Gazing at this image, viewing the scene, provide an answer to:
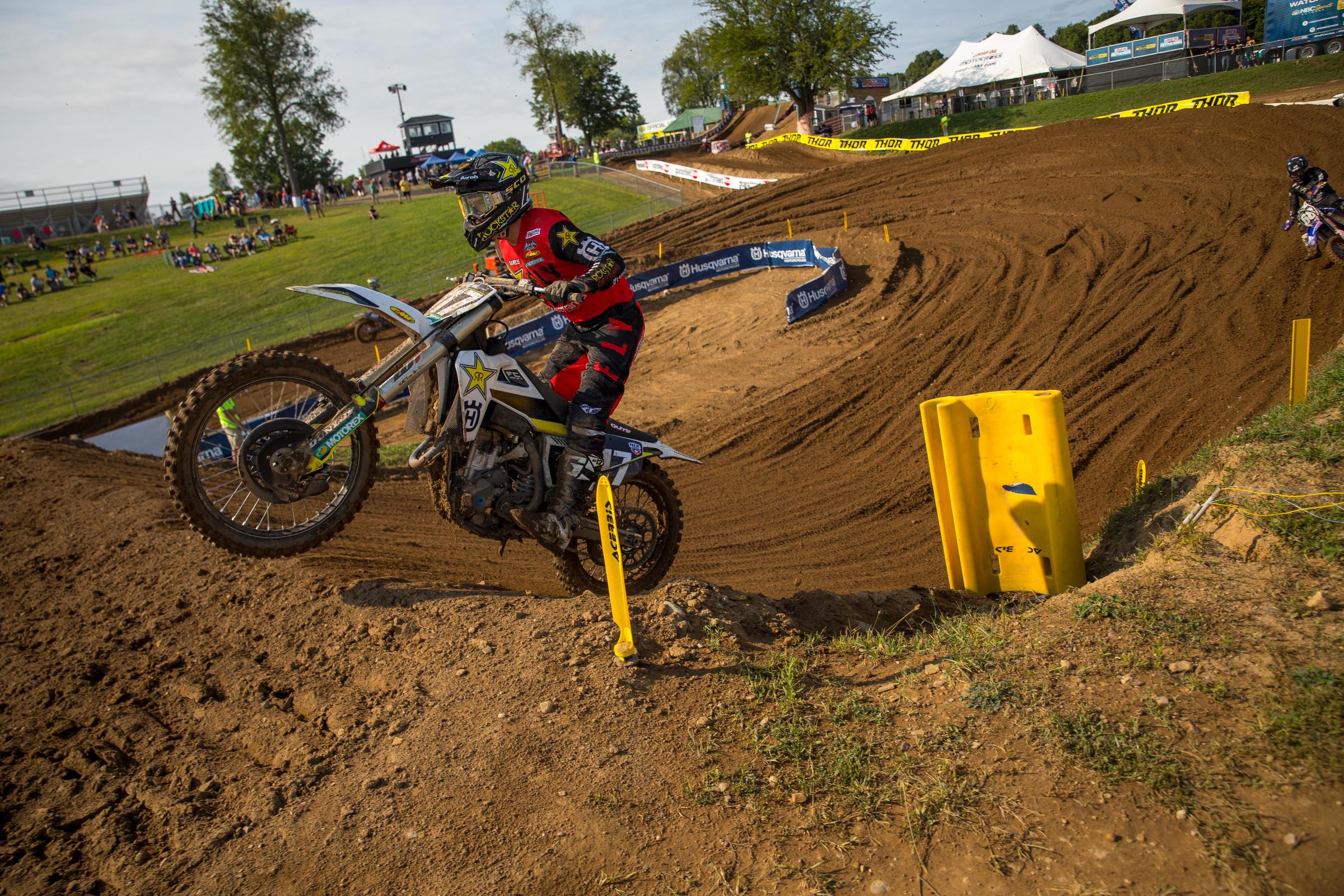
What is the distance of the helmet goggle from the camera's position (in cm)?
506

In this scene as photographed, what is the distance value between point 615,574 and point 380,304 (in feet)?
7.12

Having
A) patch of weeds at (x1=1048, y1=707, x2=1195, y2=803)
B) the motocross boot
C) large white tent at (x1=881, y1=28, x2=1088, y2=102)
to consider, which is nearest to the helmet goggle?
the motocross boot

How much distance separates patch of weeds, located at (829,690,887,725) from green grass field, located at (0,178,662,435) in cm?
1892

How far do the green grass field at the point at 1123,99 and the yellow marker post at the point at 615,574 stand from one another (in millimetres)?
35778

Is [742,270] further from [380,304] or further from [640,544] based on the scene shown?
[380,304]

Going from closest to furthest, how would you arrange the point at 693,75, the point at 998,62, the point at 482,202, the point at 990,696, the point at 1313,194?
the point at 990,696 < the point at 482,202 < the point at 1313,194 < the point at 998,62 < the point at 693,75

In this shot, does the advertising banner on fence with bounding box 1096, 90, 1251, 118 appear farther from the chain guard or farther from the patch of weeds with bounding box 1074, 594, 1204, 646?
the chain guard

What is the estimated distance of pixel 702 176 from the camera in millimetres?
Result: 36688

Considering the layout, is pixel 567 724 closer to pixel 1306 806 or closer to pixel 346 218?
pixel 1306 806

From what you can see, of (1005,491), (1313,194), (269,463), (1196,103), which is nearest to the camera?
(269,463)

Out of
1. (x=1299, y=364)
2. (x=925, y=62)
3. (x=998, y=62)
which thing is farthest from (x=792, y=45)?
(x=925, y=62)

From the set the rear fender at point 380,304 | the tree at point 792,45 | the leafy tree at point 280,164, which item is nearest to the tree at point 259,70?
the leafy tree at point 280,164

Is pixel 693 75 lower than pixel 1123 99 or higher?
higher

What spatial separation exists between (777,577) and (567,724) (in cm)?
402
